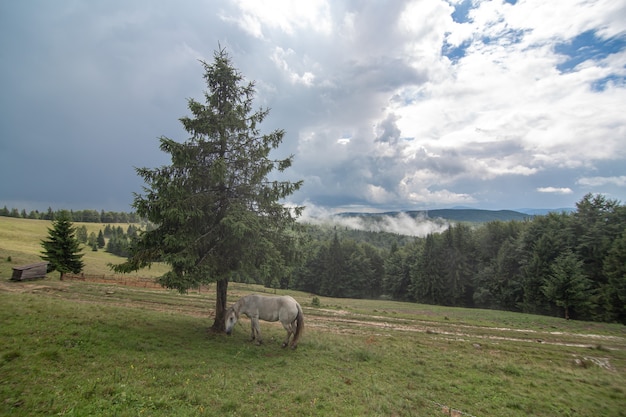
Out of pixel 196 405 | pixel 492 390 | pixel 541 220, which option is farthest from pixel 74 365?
pixel 541 220

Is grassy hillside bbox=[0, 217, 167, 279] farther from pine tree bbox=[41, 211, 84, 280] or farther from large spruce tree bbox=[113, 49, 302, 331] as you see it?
large spruce tree bbox=[113, 49, 302, 331]

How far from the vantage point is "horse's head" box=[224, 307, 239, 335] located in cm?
1346

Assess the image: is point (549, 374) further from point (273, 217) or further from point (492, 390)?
point (273, 217)

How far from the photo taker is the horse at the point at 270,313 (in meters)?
13.1

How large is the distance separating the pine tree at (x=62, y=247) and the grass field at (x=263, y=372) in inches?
888

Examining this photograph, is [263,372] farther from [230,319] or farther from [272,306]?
[230,319]

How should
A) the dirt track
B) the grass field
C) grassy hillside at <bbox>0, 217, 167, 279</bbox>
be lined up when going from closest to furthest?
the grass field < the dirt track < grassy hillside at <bbox>0, 217, 167, 279</bbox>

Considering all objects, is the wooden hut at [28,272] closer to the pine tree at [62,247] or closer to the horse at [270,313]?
the pine tree at [62,247]

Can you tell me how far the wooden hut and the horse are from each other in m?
20.9

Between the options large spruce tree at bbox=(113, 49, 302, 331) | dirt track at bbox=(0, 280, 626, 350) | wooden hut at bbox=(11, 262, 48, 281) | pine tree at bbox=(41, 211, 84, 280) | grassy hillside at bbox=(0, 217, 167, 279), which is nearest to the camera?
large spruce tree at bbox=(113, 49, 302, 331)

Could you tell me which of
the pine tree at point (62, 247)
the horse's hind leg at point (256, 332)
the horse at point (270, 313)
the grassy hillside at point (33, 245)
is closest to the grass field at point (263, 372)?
the horse's hind leg at point (256, 332)

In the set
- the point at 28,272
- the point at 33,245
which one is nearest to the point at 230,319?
the point at 28,272

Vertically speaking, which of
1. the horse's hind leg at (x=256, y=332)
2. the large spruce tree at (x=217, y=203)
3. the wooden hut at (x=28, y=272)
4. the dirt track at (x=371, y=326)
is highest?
the large spruce tree at (x=217, y=203)

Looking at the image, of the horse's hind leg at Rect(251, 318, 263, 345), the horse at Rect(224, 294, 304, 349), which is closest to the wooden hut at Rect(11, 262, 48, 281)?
the horse at Rect(224, 294, 304, 349)
